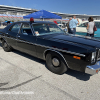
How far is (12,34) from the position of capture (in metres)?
4.56

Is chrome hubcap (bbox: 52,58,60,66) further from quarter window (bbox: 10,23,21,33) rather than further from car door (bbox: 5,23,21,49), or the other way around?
quarter window (bbox: 10,23,21,33)

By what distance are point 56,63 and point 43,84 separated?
2.22 feet

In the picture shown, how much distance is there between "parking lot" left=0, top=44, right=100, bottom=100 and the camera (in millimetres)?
2353

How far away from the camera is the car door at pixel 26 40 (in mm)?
3680

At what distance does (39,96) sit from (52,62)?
1128 millimetres

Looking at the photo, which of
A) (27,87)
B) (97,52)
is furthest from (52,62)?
(97,52)

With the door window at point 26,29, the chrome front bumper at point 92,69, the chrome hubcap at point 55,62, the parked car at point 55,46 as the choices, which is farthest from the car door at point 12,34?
the chrome front bumper at point 92,69

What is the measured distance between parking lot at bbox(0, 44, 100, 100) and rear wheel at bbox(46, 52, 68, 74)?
15 cm

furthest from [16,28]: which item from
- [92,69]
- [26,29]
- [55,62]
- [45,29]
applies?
[92,69]

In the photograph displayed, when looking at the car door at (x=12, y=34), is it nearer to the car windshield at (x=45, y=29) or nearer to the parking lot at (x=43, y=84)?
the car windshield at (x=45, y=29)

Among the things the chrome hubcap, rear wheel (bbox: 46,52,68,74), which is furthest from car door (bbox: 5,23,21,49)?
the chrome hubcap

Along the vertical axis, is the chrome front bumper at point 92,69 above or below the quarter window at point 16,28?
below

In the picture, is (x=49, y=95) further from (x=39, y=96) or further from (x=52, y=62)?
(x=52, y=62)

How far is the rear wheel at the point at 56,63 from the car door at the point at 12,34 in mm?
1859
